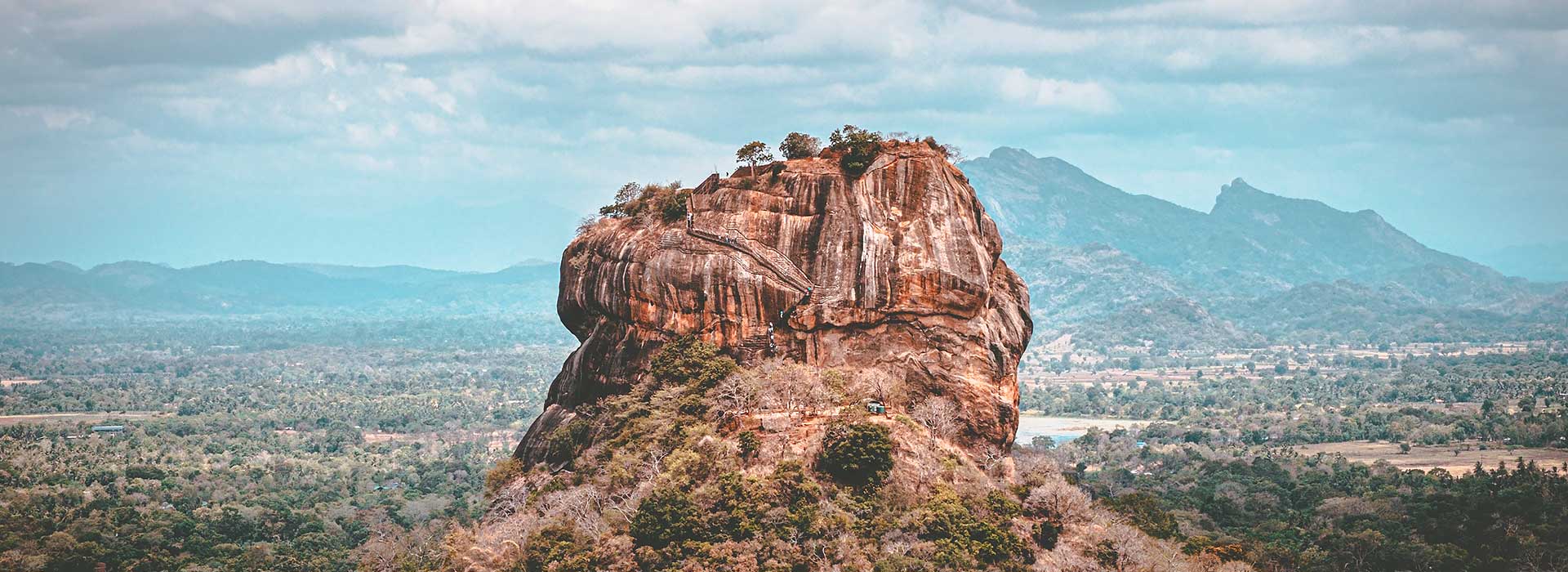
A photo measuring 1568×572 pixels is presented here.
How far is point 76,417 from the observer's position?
170250 millimetres

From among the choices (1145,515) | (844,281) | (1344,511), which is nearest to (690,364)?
(844,281)

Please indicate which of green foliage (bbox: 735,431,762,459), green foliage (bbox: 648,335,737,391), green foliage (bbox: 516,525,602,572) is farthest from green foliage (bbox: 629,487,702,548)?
green foliage (bbox: 648,335,737,391)

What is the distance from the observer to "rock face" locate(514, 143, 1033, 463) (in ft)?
173

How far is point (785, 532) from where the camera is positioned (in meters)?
45.0

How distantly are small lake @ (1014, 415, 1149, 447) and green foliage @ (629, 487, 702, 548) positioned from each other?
10477cm

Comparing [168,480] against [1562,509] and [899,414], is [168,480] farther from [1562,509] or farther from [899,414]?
[1562,509]

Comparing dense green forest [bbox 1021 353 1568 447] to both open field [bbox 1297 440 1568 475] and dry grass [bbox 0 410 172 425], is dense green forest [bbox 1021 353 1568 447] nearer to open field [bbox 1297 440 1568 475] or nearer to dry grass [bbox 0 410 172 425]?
open field [bbox 1297 440 1568 475]

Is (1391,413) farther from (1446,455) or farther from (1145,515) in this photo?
→ (1145,515)

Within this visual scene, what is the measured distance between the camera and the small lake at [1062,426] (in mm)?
157875

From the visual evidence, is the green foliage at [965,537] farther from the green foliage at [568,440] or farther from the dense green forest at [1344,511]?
the green foliage at [568,440]

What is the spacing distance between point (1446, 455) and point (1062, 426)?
A: 5326cm

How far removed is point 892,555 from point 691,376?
39.7 ft

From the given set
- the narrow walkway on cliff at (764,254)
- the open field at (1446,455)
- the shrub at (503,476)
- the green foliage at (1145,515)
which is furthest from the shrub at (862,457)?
the open field at (1446,455)

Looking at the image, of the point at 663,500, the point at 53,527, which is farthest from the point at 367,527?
the point at 663,500
